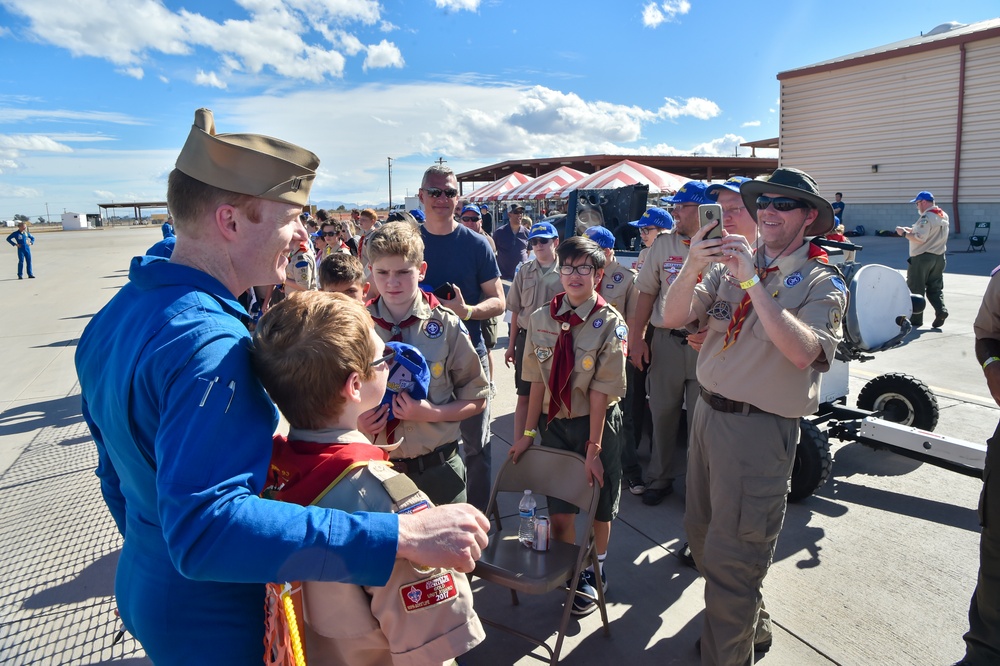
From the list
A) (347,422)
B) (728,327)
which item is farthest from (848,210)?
(347,422)

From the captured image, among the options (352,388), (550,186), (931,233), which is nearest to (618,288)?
(352,388)

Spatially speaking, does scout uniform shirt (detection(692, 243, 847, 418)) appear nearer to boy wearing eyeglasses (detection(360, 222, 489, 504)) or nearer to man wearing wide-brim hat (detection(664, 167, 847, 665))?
man wearing wide-brim hat (detection(664, 167, 847, 665))

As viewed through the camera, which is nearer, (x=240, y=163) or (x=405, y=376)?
(x=240, y=163)

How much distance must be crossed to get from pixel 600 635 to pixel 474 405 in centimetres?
131

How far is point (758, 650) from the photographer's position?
273 centimetres

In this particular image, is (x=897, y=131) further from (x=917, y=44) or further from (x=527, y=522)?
(x=527, y=522)

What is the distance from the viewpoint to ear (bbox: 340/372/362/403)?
128 cm

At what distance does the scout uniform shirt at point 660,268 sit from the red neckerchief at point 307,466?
338 cm

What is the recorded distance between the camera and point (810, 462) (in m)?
3.88

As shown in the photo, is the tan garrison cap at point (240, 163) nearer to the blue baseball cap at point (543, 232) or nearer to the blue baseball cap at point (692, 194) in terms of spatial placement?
the blue baseball cap at point (692, 194)

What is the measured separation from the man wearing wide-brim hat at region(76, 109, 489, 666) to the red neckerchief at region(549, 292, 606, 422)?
1.82 m

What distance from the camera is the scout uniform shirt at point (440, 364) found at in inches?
107

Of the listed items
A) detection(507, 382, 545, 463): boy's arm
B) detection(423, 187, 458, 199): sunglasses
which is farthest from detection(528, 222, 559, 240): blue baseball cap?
detection(507, 382, 545, 463): boy's arm

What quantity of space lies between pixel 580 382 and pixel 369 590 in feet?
6.32
